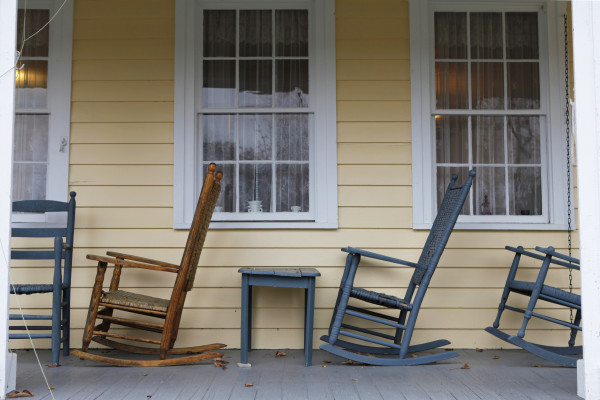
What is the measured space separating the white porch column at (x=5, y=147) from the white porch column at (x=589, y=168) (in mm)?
2543

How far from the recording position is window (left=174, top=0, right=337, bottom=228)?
4078 millimetres

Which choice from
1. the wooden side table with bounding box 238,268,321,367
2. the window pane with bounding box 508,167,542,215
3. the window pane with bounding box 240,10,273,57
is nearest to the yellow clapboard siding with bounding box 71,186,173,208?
the wooden side table with bounding box 238,268,321,367

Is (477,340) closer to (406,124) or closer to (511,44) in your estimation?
(406,124)

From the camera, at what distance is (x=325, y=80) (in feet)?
13.4

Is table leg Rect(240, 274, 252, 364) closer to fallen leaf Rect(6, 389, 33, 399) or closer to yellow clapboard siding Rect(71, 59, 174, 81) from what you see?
fallen leaf Rect(6, 389, 33, 399)

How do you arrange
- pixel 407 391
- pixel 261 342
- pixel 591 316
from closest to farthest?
pixel 591 316 → pixel 407 391 → pixel 261 342

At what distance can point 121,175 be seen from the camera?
4.07 meters

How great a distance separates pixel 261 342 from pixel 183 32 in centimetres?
213

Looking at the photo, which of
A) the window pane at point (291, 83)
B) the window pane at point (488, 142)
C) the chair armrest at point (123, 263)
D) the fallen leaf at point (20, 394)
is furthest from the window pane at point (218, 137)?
the fallen leaf at point (20, 394)

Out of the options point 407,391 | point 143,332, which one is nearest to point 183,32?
point 143,332

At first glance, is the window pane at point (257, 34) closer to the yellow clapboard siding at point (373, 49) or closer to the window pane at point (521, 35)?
the yellow clapboard siding at point (373, 49)

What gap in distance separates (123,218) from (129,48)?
1149 millimetres

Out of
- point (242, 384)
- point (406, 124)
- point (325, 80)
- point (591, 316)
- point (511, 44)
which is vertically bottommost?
point (242, 384)

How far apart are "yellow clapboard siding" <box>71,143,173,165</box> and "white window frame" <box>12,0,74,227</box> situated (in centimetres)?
16
